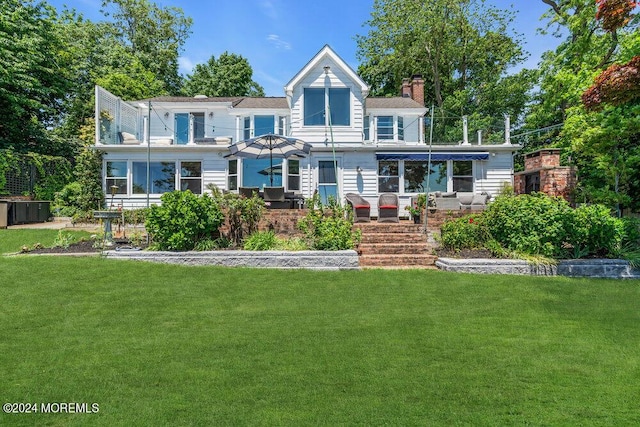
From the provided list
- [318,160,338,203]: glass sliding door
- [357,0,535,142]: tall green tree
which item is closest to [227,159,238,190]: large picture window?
[318,160,338,203]: glass sliding door

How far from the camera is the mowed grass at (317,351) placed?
9.96ft

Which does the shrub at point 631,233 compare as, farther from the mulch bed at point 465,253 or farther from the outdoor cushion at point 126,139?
the outdoor cushion at point 126,139

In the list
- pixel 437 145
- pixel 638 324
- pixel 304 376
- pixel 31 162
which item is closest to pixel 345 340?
pixel 304 376

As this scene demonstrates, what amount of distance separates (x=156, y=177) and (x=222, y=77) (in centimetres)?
2092

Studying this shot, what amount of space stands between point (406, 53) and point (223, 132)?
55.9 ft

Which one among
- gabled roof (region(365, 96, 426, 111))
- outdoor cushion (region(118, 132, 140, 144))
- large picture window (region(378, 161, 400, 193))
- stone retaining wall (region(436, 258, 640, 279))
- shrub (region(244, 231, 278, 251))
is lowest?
stone retaining wall (region(436, 258, 640, 279))

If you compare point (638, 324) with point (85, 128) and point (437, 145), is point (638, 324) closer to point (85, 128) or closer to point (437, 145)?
point (437, 145)

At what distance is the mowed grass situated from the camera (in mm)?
3035

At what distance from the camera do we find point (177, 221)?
9.23m

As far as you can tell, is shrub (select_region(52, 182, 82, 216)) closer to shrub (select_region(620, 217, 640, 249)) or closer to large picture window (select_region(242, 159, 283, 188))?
large picture window (select_region(242, 159, 283, 188))

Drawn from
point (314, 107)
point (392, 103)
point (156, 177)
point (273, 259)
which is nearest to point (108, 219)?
point (273, 259)

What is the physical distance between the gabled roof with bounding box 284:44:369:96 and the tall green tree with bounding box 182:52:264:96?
20.3 meters

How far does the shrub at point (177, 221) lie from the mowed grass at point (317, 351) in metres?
1.95

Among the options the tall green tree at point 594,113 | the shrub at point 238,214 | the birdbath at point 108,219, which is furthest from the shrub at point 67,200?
the tall green tree at point 594,113
